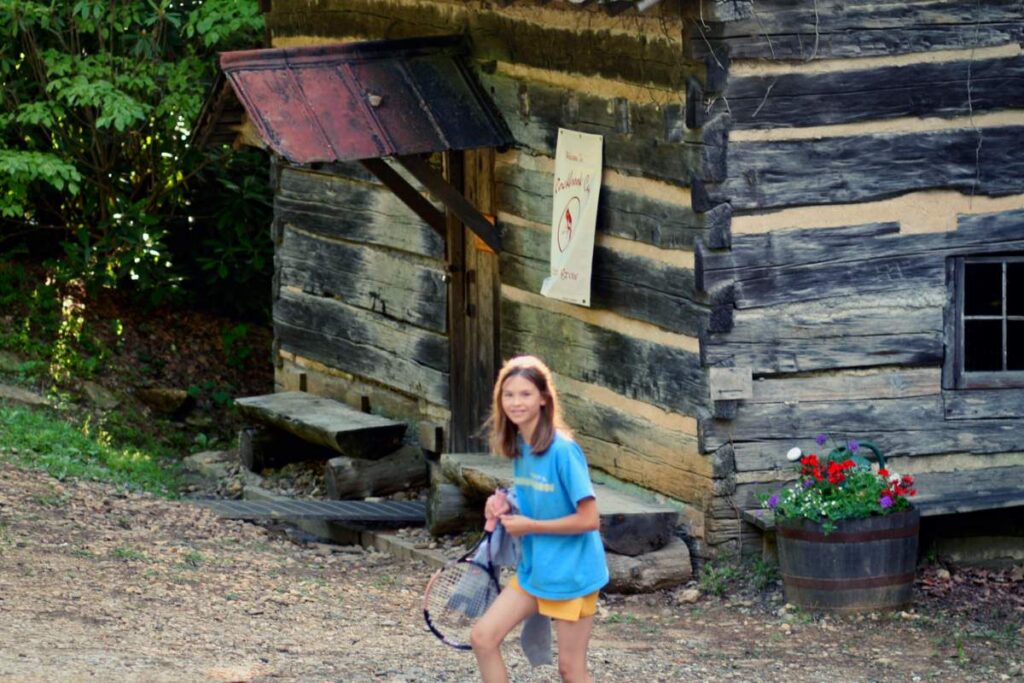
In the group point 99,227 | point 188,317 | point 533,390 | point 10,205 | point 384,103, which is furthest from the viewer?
point 188,317

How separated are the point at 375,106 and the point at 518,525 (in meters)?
4.58

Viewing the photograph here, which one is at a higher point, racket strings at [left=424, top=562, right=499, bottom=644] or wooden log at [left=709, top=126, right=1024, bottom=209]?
wooden log at [left=709, top=126, right=1024, bottom=209]

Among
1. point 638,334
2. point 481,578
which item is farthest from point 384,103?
point 481,578

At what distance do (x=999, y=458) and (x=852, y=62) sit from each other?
2262 mm

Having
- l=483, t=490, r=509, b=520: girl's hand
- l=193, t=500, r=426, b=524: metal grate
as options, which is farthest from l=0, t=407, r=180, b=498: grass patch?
l=483, t=490, r=509, b=520: girl's hand

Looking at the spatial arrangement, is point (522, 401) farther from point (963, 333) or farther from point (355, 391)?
point (355, 391)

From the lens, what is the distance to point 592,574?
5641 mm

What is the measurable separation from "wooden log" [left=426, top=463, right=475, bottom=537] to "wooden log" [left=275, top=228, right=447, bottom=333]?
1438mm

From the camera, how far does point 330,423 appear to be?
11.4m

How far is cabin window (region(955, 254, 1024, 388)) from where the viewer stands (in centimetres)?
891

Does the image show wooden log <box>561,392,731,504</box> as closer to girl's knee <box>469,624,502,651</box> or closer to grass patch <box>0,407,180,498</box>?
girl's knee <box>469,624,502,651</box>

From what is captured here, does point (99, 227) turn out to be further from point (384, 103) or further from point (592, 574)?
point (592, 574)

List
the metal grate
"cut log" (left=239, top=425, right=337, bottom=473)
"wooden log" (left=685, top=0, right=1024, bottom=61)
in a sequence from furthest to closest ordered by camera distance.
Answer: "cut log" (left=239, top=425, right=337, bottom=473)
the metal grate
"wooden log" (left=685, top=0, right=1024, bottom=61)

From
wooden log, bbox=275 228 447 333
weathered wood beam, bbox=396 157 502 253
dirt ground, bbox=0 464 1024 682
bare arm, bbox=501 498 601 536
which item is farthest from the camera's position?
wooden log, bbox=275 228 447 333
